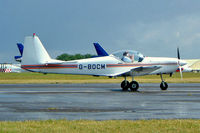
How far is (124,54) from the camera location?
26.8m

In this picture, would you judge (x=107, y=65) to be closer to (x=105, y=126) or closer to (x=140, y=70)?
(x=140, y=70)

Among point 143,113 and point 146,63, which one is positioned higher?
point 146,63

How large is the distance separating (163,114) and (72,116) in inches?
124

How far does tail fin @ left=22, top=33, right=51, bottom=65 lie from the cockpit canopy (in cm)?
547

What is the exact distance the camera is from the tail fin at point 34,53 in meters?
27.2

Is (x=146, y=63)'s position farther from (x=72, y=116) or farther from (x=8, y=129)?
(x=8, y=129)

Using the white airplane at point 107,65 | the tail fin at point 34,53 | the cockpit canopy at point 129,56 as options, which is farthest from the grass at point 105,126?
the tail fin at point 34,53

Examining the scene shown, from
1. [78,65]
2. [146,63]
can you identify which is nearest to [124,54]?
[146,63]

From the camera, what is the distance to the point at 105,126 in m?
9.59

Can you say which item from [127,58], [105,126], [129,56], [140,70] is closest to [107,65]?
[127,58]

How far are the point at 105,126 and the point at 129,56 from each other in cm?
1754

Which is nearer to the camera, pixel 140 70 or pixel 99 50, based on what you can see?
pixel 140 70

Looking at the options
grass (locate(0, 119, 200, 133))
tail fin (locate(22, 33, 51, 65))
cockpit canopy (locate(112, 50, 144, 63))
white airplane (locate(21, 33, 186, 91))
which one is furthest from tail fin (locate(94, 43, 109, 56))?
grass (locate(0, 119, 200, 133))

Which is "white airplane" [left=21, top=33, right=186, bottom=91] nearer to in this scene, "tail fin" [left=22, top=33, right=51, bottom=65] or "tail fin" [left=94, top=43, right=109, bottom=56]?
"tail fin" [left=22, top=33, right=51, bottom=65]
